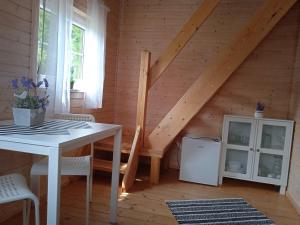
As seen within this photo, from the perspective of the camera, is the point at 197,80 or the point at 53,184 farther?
the point at 197,80

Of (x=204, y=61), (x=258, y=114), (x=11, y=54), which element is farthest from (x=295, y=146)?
(x=11, y=54)

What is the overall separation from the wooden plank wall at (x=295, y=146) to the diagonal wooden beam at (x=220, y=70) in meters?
0.67

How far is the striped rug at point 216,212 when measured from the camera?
7.00ft

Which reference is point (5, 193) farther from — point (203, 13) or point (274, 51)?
point (274, 51)

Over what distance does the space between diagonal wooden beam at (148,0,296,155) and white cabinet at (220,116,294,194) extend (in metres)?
0.52

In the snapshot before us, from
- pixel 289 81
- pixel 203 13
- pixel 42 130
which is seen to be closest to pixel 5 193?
pixel 42 130

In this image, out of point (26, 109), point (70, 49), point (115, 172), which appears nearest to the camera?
point (26, 109)

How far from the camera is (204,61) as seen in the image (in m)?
3.47

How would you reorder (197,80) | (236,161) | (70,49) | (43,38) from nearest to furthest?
(43,38), (70,49), (197,80), (236,161)

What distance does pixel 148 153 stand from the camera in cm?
298

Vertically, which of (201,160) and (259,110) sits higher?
(259,110)

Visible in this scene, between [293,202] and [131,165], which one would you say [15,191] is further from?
[293,202]

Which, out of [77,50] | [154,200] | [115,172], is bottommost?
[154,200]

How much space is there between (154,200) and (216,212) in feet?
1.93
